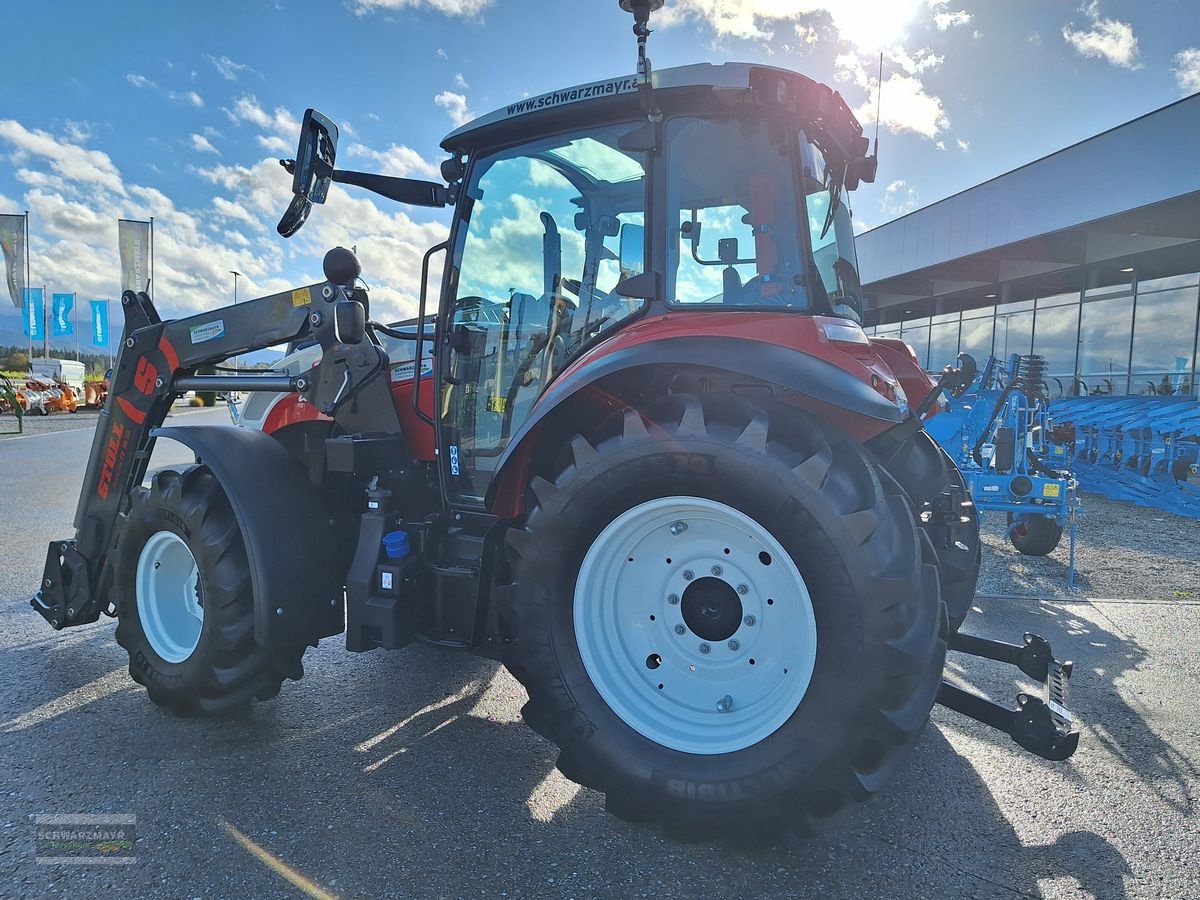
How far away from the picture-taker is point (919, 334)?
23781mm

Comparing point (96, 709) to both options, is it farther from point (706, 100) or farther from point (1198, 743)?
point (1198, 743)

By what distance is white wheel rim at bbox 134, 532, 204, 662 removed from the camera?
3.15 meters

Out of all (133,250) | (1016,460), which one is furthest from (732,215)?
(133,250)

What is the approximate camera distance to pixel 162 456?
12695 millimetres

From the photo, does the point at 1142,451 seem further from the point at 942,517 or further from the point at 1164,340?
the point at 942,517

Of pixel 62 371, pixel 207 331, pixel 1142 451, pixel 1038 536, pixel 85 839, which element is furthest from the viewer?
pixel 62 371

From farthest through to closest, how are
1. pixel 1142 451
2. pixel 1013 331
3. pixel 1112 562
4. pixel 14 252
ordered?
pixel 14 252 → pixel 1013 331 → pixel 1142 451 → pixel 1112 562

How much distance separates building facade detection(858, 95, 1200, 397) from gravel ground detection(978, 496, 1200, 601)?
21.6 ft

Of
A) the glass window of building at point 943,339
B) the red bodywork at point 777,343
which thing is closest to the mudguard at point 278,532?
the red bodywork at point 777,343

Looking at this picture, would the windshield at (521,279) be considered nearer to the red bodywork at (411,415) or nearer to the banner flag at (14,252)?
the red bodywork at (411,415)

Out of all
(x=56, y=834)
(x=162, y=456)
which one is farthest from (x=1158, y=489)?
(x=162, y=456)

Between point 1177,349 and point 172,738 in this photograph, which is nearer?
point 172,738

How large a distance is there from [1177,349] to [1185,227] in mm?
2951

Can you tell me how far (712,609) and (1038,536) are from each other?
5.66 m
